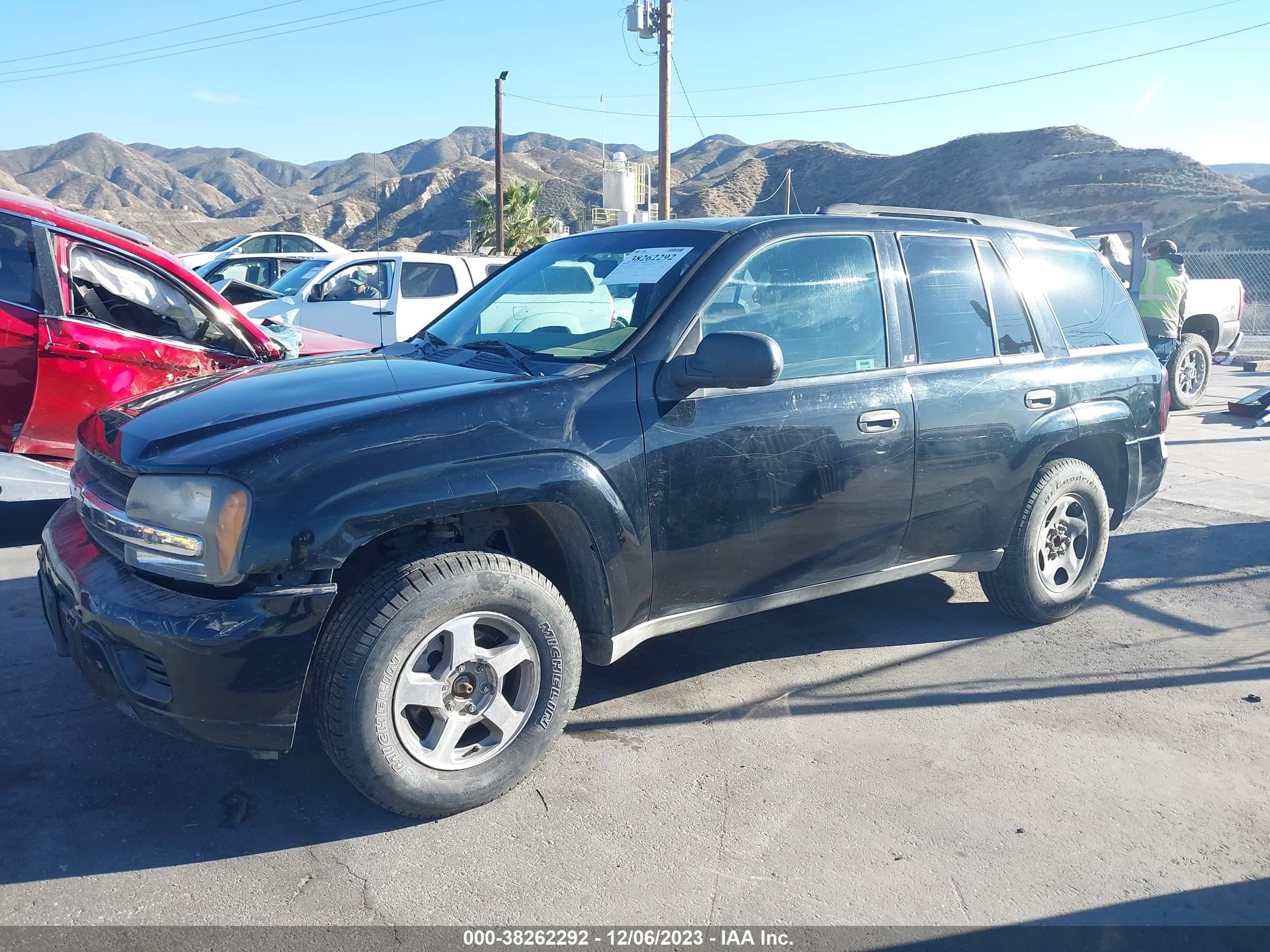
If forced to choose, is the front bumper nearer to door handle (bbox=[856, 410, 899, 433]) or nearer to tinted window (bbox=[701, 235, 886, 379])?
tinted window (bbox=[701, 235, 886, 379])

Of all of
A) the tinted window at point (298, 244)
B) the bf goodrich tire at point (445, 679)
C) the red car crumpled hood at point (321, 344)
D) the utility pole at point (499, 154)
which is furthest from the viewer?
the utility pole at point (499, 154)

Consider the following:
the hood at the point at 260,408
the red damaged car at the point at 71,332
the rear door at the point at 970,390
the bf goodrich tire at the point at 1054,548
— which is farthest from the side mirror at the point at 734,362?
the red damaged car at the point at 71,332

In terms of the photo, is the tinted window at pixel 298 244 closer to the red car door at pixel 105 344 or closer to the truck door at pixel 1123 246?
the truck door at pixel 1123 246

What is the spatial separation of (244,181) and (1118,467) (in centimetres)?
19181

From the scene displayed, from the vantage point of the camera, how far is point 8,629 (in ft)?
14.9

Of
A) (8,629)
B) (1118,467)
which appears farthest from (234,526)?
(1118,467)

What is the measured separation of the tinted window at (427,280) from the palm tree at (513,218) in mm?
21504

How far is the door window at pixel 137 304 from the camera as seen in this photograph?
5.58m

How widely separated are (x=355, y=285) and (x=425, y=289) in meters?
0.82

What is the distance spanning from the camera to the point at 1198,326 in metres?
12.9

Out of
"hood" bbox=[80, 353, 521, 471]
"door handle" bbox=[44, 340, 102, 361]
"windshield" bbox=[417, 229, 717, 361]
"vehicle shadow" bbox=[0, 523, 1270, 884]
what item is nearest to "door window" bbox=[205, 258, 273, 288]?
"door handle" bbox=[44, 340, 102, 361]

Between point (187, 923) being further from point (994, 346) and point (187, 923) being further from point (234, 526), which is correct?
point (994, 346)

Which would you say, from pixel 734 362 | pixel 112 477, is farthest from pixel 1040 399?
pixel 112 477

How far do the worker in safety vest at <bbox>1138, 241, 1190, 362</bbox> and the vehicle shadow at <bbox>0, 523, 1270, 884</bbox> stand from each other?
264 inches
